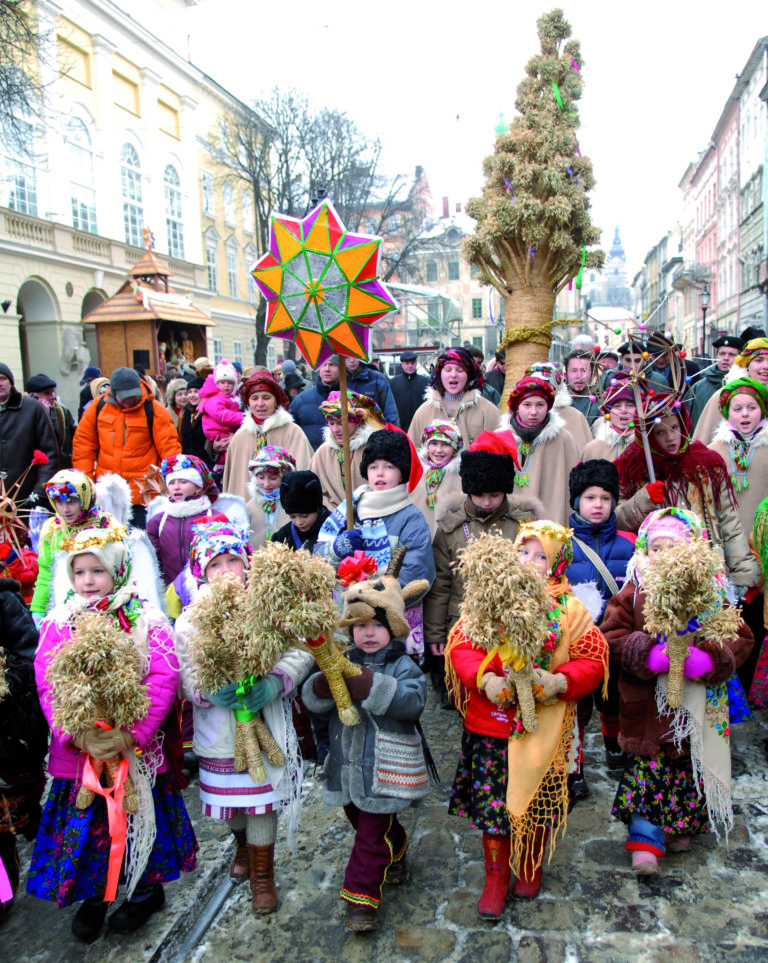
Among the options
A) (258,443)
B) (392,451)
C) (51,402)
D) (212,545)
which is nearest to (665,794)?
(392,451)

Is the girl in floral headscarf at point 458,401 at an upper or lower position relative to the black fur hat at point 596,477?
upper

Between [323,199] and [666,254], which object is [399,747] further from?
[666,254]

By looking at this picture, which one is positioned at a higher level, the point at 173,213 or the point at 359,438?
the point at 173,213

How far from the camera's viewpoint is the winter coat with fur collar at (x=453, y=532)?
397 centimetres

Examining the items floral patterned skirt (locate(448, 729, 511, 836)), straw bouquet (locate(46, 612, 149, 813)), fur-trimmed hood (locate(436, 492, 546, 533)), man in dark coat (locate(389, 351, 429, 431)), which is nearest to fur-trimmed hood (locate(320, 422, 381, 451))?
fur-trimmed hood (locate(436, 492, 546, 533))

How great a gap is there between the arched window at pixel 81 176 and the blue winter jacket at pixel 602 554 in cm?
2318

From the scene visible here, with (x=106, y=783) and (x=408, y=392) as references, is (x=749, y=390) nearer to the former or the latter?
(x=106, y=783)

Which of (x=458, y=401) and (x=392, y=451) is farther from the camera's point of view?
(x=458, y=401)

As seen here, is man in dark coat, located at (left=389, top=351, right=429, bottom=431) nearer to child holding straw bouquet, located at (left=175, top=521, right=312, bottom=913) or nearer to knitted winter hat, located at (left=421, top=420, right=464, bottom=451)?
knitted winter hat, located at (left=421, top=420, right=464, bottom=451)

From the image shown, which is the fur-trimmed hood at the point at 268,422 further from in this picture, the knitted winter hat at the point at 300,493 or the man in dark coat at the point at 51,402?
the man in dark coat at the point at 51,402

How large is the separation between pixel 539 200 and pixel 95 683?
892 cm

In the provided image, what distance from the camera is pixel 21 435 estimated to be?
20.0ft

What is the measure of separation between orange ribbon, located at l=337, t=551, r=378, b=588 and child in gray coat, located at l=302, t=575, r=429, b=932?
0.17 feet

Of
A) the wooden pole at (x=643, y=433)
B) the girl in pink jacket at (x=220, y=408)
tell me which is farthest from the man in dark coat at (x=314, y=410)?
the wooden pole at (x=643, y=433)
